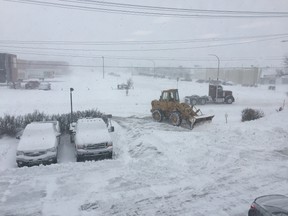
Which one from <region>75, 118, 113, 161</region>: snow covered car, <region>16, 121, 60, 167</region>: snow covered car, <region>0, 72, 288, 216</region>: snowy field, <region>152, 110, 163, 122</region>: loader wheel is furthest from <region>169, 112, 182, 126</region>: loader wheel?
<region>16, 121, 60, 167</region>: snow covered car

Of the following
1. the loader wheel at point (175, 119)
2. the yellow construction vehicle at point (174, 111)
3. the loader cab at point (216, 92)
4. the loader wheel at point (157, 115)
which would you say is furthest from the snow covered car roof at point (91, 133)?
the loader cab at point (216, 92)

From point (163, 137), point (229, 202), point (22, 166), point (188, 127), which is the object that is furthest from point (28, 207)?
point (188, 127)

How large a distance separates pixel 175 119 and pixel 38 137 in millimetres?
9684

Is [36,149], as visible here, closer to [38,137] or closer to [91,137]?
[38,137]

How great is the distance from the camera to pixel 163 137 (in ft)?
46.8

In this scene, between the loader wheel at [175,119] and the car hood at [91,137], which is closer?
the car hood at [91,137]

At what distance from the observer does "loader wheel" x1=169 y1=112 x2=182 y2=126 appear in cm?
1891

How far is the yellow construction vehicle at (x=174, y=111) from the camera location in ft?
61.5

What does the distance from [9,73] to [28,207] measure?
193 ft

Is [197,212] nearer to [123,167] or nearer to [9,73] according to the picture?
[123,167]

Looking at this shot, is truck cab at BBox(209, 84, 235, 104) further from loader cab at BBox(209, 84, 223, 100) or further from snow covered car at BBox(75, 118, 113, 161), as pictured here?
snow covered car at BBox(75, 118, 113, 161)

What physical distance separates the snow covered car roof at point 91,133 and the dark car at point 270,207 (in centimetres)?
718

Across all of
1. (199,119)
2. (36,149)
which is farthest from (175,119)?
(36,149)

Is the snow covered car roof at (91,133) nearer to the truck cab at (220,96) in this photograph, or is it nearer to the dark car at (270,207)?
the dark car at (270,207)
